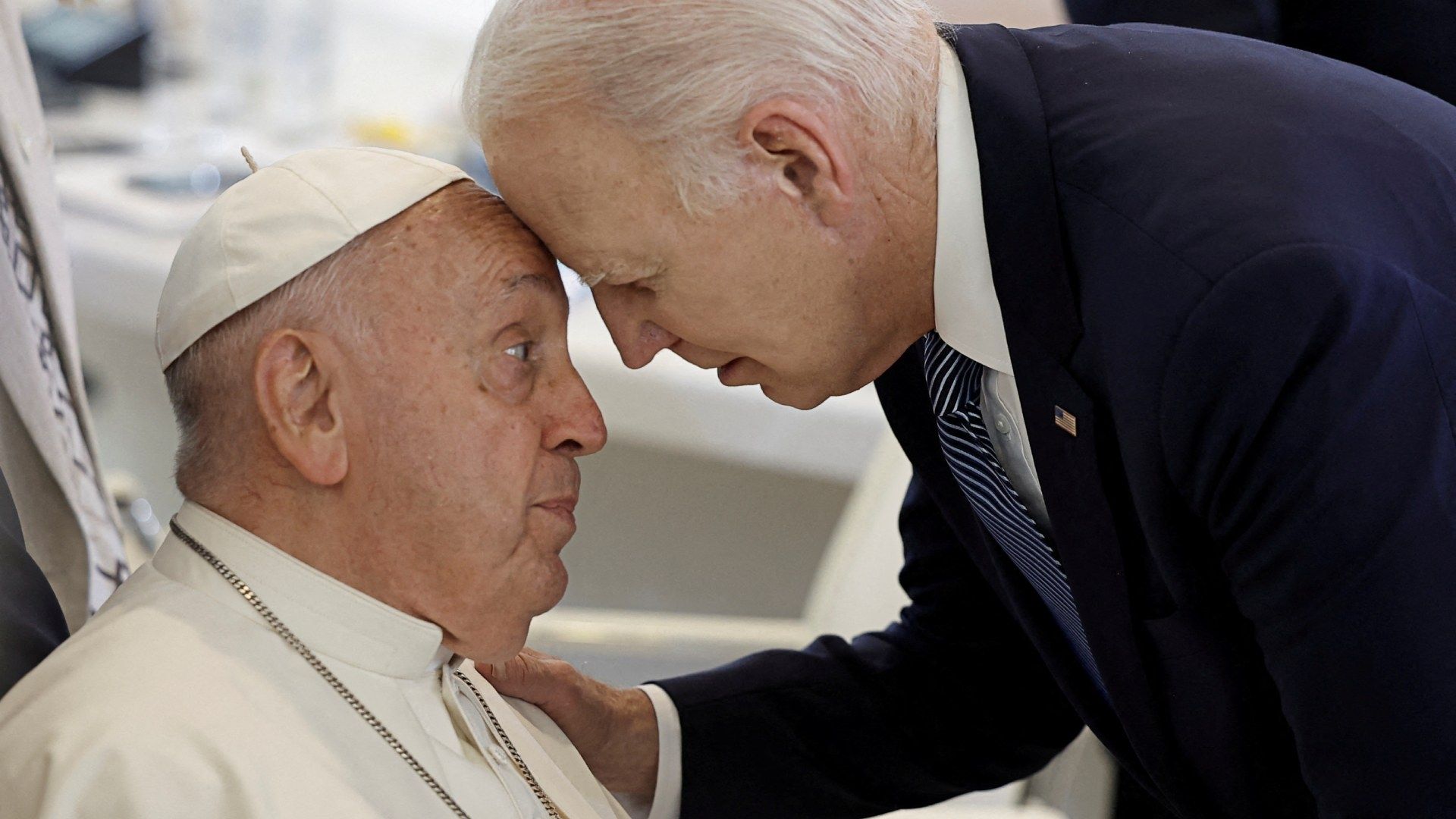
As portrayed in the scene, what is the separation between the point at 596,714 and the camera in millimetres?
1831

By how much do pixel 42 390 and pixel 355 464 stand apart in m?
0.64

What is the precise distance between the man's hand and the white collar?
28cm

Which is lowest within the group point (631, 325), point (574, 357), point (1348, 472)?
point (574, 357)

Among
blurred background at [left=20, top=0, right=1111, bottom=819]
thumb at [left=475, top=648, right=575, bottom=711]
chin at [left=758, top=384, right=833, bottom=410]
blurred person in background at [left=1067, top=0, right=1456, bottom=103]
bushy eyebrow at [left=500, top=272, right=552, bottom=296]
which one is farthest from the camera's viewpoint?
blurred background at [left=20, top=0, right=1111, bottom=819]

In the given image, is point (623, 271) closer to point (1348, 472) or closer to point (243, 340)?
point (243, 340)

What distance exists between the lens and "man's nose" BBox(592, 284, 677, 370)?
4.95ft

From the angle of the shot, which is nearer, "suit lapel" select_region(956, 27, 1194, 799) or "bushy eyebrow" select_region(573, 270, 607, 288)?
"suit lapel" select_region(956, 27, 1194, 799)

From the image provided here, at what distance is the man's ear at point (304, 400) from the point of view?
133 centimetres

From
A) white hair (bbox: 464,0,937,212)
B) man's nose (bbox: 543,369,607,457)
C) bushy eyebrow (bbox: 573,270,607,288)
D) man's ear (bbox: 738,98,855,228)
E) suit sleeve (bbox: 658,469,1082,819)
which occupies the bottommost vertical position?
suit sleeve (bbox: 658,469,1082,819)

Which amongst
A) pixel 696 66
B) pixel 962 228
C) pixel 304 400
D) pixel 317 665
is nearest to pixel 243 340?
pixel 304 400

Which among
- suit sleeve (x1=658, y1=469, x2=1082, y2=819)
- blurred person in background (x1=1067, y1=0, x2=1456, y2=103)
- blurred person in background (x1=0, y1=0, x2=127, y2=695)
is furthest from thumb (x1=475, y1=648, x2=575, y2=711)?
blurred person in background (x1=1067, y1=0, x2=1456, y2=103)

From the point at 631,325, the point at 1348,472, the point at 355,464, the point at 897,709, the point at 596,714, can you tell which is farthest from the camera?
the point at 897,709

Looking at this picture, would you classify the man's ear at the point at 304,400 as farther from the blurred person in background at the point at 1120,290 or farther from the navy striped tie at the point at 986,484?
the navy striped tie at the point at 986,484

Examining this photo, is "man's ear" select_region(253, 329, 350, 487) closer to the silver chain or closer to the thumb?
the silver chain
